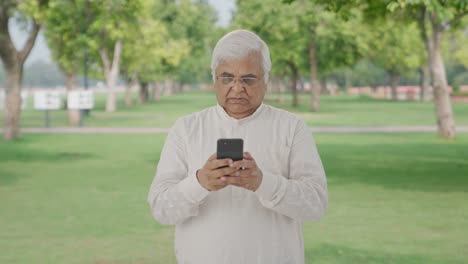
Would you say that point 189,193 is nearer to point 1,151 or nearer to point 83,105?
point 1,151

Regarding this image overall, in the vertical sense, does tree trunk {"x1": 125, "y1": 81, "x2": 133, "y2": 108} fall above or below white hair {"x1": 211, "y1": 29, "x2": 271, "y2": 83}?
below

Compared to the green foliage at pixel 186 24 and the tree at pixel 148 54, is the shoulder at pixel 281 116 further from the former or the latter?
the green foliage at pixel 186 24

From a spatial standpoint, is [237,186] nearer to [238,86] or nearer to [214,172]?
[214,172]

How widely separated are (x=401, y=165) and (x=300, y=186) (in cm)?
1517

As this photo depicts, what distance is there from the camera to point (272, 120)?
3168 millimetres

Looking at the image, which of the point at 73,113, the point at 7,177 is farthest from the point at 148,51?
the point at 7,177

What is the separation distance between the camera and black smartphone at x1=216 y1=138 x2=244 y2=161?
109 inches

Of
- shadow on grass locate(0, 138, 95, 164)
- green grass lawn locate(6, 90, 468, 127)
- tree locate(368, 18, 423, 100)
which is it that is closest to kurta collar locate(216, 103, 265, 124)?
shadow on grass locate(0, 138, 95, 164)

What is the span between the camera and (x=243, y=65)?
3.08 metres

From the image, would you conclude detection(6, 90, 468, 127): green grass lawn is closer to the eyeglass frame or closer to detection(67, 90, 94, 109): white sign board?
detection(67, 90, 94, 109): white sign board

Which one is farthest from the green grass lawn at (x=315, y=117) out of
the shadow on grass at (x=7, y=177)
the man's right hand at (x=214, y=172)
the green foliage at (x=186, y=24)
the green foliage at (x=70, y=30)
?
the man's right hand at (x=214, y=172)

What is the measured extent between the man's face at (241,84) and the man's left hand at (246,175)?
1.07ft

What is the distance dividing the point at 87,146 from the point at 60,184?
29.5 feet

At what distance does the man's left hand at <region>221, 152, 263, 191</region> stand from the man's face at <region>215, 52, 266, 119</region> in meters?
0.33
